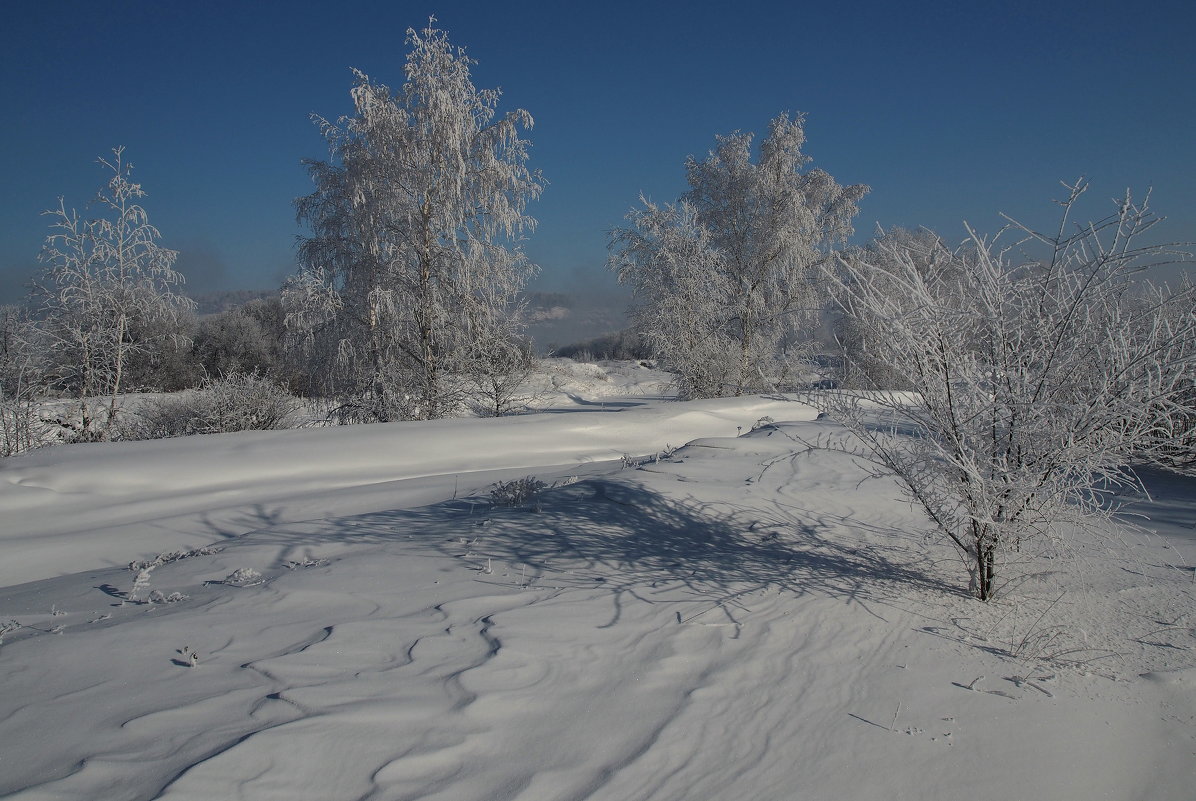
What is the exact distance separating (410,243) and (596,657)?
398 inches

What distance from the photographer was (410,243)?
38.1ft

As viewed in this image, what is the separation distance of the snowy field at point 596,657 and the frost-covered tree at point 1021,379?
1.95 ft

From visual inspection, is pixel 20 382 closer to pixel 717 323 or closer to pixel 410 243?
pixel 410 243

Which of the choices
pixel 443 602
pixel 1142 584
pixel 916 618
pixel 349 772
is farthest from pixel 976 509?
pixel 349 772

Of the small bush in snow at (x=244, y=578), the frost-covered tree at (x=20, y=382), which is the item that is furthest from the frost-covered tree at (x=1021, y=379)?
the frost-covered tree at (x=20, y=382)

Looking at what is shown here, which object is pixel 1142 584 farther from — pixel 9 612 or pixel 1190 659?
pixel 9 612

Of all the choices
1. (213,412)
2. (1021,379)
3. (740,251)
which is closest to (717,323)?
(740,251)

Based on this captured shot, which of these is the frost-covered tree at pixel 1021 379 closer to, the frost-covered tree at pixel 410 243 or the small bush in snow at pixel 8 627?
the small bush in snow at pixel 8 627

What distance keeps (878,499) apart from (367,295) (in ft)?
29.7

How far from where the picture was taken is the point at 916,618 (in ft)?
10.4

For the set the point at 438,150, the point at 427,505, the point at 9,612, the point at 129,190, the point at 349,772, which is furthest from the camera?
the point at 438,150

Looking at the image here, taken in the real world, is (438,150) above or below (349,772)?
above

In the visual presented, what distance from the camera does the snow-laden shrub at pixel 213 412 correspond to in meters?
9.38

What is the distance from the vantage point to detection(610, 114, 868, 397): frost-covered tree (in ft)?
54.9
